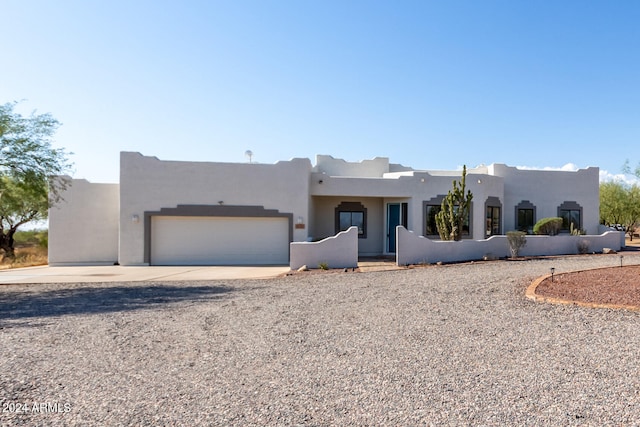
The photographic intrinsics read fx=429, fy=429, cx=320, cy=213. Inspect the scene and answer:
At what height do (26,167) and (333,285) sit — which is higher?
(26,167)

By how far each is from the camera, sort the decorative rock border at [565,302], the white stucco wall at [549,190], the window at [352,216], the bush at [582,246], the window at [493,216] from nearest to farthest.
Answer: the decorative rock border at [565,302] → the bush at [582,246] → the window at [493,216] → the window at [352,216] → the white stucco wall at [549,190]

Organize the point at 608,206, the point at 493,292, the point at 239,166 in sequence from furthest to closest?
the point at 608,206, the point at 239,166, the point at 493,292

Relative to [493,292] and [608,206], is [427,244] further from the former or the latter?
[608,206]

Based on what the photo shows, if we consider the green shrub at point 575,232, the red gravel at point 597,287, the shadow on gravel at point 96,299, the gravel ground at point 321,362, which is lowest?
the shadow on gravel at point 96,299

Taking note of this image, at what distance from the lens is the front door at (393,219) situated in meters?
21.0

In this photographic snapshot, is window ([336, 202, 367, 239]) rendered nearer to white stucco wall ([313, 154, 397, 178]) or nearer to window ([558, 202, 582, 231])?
white stucco wall ([313, 154, 397, 178])

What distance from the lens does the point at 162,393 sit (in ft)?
14.0

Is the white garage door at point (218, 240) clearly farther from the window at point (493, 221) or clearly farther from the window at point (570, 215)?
the window at point (570, 215)

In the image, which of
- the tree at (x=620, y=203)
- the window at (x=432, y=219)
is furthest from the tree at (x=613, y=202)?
the window at (x=432, y=219)

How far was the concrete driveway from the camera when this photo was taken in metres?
13.7

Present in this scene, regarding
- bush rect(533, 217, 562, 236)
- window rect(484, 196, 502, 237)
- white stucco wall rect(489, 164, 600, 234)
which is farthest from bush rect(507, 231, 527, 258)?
white stucco wall rect(489, 164, 600, 234)

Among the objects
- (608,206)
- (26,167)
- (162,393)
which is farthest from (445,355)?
(608,206)

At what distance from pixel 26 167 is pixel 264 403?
41.6 feet

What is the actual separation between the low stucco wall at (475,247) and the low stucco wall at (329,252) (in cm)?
172
